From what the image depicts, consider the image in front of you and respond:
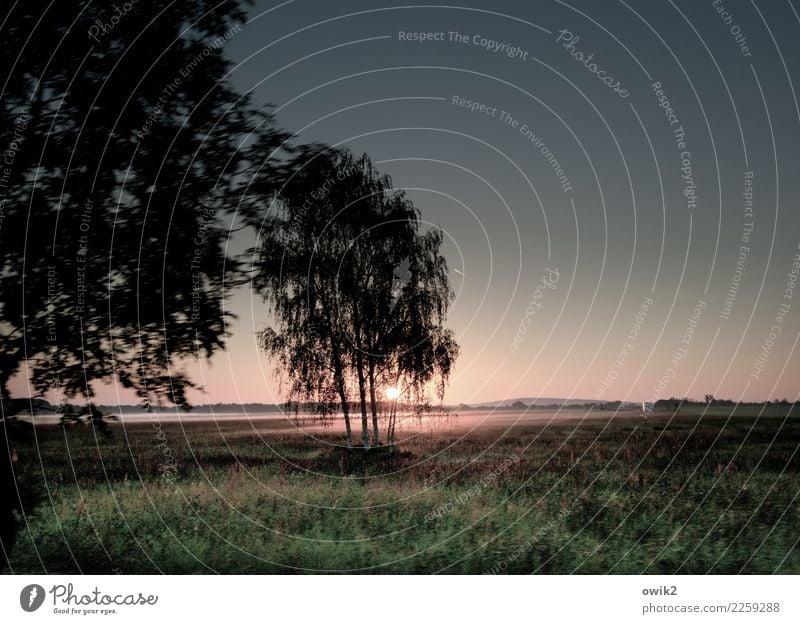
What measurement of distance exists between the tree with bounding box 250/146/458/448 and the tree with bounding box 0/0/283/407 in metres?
6.12

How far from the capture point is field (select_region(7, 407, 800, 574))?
14297 mm

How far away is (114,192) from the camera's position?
1241cm

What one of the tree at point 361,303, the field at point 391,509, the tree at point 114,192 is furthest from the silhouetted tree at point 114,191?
the tree at point 361,303

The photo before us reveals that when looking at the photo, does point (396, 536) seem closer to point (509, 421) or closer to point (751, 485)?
point (751, 485)

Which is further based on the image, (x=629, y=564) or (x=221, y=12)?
(x=629, y=564)

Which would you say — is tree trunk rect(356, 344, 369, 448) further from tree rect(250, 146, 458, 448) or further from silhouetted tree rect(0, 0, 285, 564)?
silhouetted tree rect(0, 0, 285, 564)

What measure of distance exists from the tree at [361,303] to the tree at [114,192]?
Result: 612 cm

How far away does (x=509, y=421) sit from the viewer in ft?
100

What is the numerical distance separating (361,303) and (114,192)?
8.57 m

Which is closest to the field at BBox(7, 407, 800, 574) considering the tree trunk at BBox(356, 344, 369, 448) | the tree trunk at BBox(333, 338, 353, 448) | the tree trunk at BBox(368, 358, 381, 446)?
the tree trunk at BBox(368, 358, 381, 446)

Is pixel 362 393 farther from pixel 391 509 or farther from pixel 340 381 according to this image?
pixel 391 509

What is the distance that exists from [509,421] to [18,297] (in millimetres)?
21416
